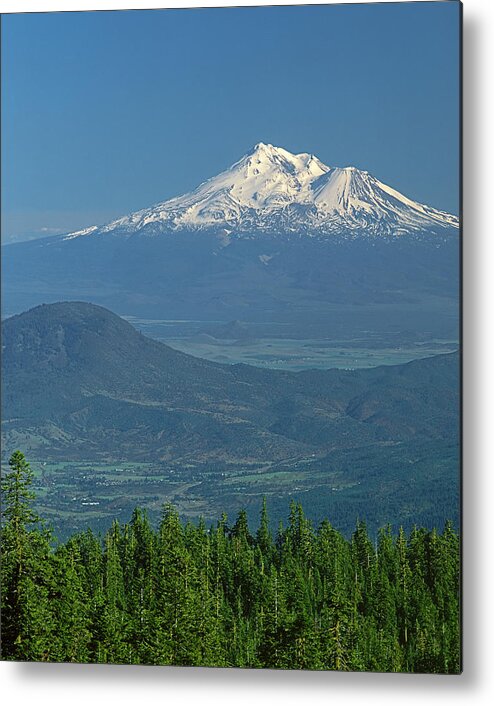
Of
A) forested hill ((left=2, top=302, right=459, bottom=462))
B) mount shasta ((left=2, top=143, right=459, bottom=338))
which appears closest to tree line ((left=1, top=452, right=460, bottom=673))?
forested hill ((left=2, top=302, right=459, bottom=462))

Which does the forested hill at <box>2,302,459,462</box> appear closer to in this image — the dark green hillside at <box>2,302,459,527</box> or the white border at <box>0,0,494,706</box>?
the dark green hillside at <box>2,302,459,527</box>

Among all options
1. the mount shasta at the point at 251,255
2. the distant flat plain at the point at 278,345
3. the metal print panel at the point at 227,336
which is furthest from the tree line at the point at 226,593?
the mount shasta at the point at 251,255

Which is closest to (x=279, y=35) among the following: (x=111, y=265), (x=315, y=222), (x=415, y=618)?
(x=315, y=222)

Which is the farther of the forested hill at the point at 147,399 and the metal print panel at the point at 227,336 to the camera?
the forested hill at the point at 147,399

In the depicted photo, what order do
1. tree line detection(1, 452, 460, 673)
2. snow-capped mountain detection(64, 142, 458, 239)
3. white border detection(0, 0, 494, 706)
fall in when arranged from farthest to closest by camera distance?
snow-capped mountain detection(64, 142, 458, 239)
tree line detection(1, 452, 460, 673)
white border detection(0, 0, 494, 706)

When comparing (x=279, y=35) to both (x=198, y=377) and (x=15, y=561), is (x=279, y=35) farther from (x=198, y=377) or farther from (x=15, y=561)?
(x=15, y=561)

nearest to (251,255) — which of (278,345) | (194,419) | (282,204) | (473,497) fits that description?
(282,204)

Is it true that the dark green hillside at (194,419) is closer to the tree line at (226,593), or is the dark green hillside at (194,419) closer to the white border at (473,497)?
the tree line at (226,593)
